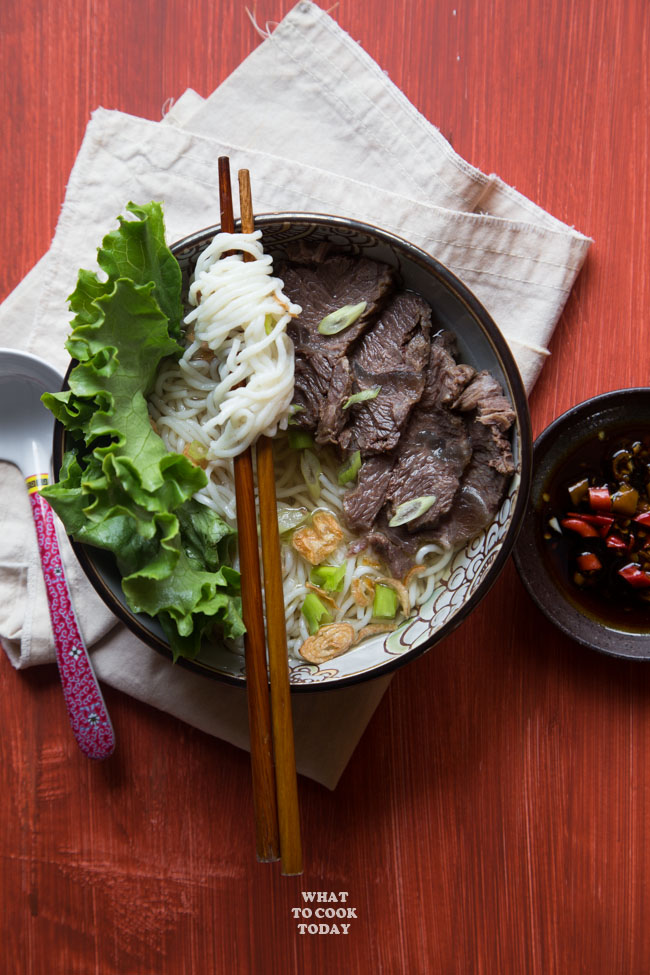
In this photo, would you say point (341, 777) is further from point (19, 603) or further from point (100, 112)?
point (100, 112)

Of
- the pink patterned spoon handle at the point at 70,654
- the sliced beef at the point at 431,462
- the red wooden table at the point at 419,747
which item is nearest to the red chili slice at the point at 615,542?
the red wooden table at the point at 419,747

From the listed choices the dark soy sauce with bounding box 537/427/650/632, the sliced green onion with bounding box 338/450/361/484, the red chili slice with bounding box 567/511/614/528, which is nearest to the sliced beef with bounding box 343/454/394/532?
the sliced green onion with bounding box 338/450/361/484

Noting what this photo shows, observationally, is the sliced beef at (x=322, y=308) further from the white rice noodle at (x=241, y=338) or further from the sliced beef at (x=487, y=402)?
the sliced beef at (x=487, y=402)

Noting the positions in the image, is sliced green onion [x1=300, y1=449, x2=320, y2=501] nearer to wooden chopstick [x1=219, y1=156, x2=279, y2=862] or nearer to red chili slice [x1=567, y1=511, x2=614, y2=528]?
wooden chopstick [x1=219, y1=156, x2=279, y2=862]

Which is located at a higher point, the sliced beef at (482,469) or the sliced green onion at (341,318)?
the sliced green onion at (341,318)

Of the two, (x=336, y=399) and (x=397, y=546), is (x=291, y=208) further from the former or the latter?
(x=397, y=546)

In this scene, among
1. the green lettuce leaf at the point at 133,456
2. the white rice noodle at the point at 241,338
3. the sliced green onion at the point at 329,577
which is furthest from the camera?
the sliced green onion at the point at 329,577

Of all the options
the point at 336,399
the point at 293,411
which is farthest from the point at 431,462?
the point at 293,411
